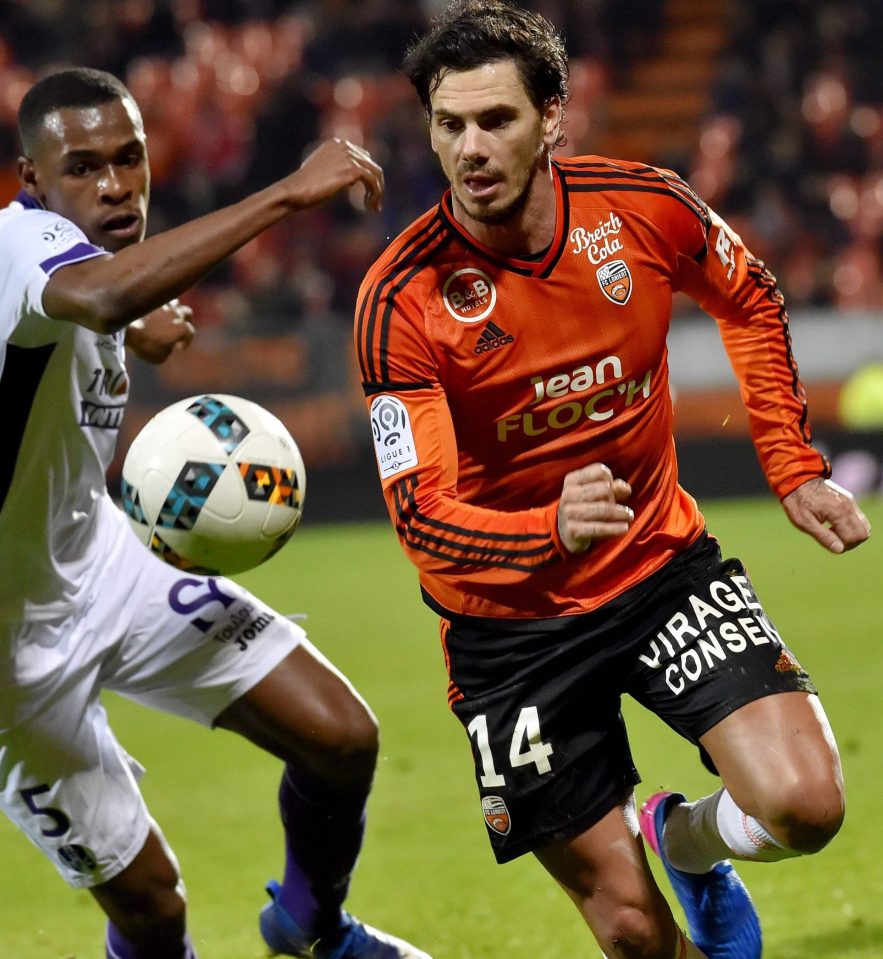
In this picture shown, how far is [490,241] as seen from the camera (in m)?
3.71

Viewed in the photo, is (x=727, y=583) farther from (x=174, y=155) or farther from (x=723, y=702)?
(x=174, y=155)

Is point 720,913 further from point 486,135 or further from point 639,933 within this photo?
point 486,135

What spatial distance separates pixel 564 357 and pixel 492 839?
1197 millimetres

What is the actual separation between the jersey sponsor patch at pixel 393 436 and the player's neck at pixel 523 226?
0.49m

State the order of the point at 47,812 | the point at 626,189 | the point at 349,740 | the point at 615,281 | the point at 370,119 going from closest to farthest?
the point at 615,281
the point at 626,189
the point at 47,812
the point at 349,740
the point at 370,119

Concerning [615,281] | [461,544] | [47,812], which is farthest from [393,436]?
[47,812]

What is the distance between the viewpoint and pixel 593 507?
3141 millimetres

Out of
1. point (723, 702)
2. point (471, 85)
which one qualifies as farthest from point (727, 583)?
point (471, 85)

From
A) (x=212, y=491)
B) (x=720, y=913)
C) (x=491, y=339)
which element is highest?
(x=491, y=339)

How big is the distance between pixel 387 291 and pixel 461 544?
2.10ft

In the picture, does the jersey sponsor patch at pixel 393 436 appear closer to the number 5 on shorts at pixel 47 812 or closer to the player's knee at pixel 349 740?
the player's knee at pixel 349 740

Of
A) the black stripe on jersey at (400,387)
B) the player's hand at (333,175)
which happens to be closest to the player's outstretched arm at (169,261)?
the player's hand at (333,175)

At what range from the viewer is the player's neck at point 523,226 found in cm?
370

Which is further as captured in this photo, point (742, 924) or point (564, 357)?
point (742, 924)
